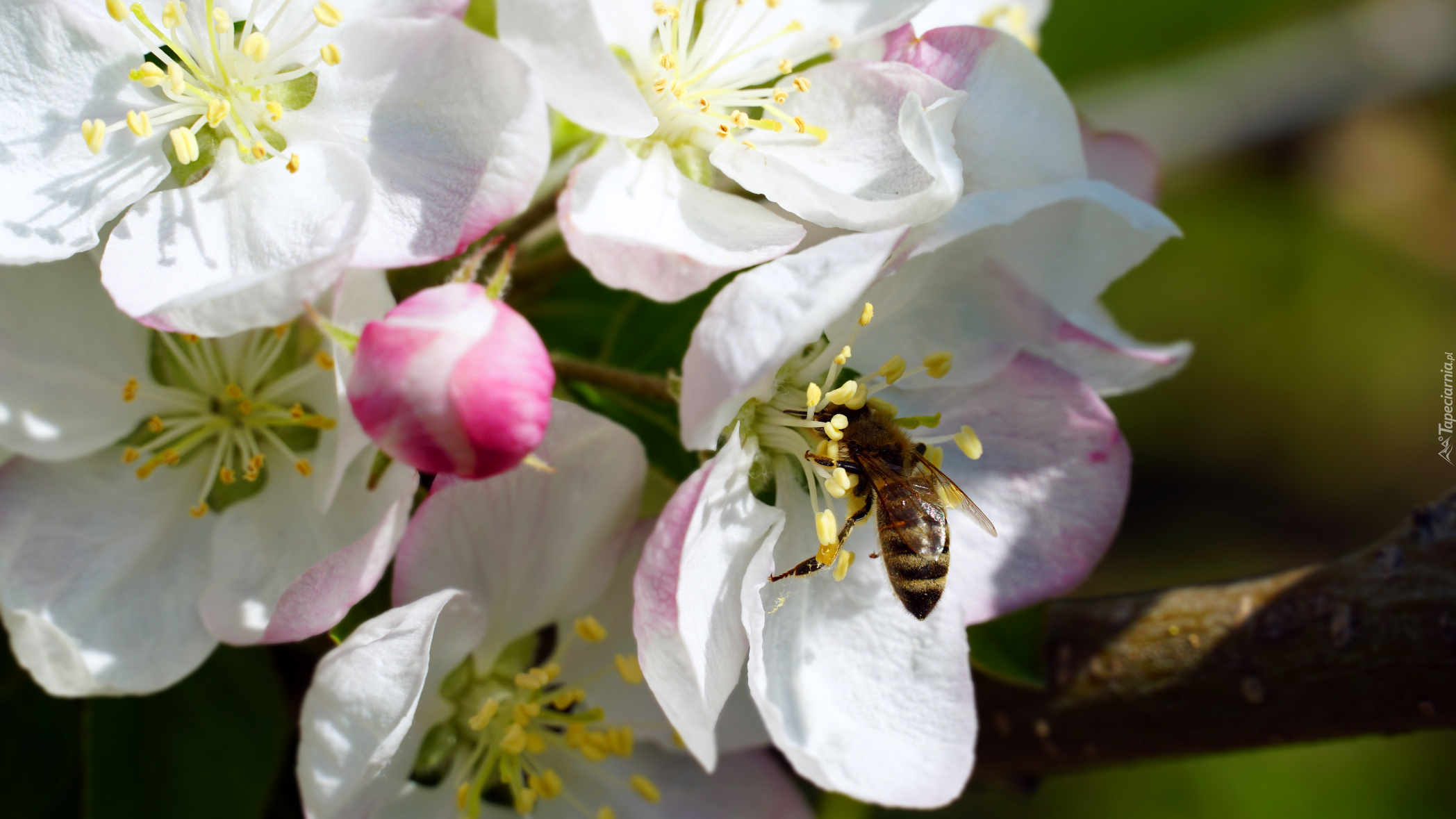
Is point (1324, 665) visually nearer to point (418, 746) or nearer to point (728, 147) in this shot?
point (728, 147)

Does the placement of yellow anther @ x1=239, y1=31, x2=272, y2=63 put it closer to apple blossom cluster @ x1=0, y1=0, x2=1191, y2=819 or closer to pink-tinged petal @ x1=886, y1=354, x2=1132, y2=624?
apple blossom cluster @ x1=0, y1=0, x2=1191, y2=819

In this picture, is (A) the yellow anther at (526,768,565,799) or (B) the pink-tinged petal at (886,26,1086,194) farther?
(A) the yellow anther at (526,768,565,799)

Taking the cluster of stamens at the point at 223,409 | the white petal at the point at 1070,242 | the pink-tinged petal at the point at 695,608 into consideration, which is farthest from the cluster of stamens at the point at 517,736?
the white petal at the point at 1070,242

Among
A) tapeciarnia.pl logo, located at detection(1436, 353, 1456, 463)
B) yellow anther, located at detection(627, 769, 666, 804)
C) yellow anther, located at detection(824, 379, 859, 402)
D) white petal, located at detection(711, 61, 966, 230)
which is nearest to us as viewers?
white petal, located at detection(711, 61, 966, 230)

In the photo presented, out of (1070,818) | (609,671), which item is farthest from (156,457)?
(1070,818)

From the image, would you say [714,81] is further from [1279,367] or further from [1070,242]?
[1279,367]

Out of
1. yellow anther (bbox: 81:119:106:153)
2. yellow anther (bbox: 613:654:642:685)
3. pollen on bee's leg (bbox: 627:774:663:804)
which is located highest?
yellow anther (bbox: 81:119:106:153)

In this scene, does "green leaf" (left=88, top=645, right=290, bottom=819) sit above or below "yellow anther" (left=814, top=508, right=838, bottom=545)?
below

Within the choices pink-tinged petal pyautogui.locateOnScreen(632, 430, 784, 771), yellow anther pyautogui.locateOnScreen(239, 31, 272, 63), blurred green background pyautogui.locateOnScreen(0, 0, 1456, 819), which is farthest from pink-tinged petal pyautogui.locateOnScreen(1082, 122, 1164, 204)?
blurred green background pyautogui.locateOnScreen(0, 0, 1456, 819)
